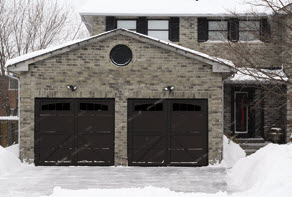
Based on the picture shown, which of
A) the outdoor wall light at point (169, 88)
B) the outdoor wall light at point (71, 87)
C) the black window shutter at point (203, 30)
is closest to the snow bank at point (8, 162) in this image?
the outdoor wall light at point (71, 87)

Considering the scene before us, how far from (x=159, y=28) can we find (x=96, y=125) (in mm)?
7468

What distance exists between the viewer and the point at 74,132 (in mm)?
12695

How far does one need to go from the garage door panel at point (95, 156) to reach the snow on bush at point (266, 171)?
4.35 metres

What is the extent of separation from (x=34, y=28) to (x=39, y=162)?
53.7 feet

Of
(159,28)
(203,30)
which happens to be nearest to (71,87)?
(159,28)

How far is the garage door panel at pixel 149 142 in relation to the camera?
1265 cm

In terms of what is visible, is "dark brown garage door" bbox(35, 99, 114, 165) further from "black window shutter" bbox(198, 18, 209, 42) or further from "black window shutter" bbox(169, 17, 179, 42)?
"black window shutter" bbox(198, 18, 209, 42)

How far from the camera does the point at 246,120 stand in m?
17.6

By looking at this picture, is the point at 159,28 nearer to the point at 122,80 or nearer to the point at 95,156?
the point at 122,80

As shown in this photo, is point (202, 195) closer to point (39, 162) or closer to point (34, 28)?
point (39, 162)

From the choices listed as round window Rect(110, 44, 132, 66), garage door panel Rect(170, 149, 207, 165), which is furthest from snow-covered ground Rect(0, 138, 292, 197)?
round window Rect(110, 44, 132, 66)

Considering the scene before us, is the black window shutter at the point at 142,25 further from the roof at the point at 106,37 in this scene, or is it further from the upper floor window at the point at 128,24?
the roof at the point at 106,37

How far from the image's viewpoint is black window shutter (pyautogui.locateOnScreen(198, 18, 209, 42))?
58.7 feet

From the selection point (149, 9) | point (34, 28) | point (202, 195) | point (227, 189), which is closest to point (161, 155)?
point (227, 189)
